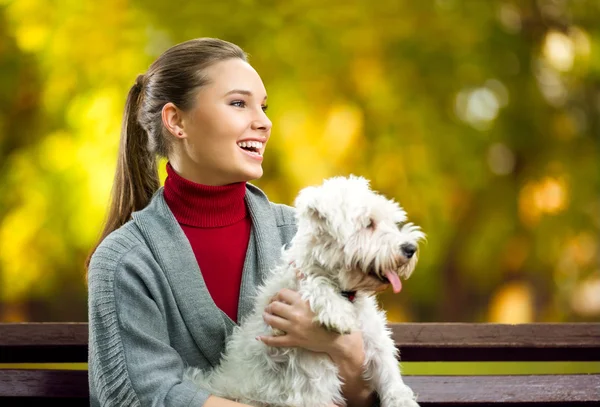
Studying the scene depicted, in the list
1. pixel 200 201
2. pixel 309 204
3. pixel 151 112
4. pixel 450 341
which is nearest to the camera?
pixel 309 204

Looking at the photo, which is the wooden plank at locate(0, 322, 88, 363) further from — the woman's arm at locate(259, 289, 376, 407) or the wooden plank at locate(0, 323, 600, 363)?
the woman's arm at locate(259, 289, 376, 407)

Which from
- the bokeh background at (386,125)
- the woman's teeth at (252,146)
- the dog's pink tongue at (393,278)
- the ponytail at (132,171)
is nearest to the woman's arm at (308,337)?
the dog's pink tongue at (393,278)

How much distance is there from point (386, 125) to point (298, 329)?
555cm

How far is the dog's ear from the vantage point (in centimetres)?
221

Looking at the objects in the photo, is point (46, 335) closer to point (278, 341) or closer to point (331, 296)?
point (278, 341)

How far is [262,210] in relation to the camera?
262cm

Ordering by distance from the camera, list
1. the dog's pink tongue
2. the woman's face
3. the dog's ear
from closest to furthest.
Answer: the dog's pink tongue, the dog's ear, the woman's face

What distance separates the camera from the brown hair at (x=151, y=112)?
8.16ft

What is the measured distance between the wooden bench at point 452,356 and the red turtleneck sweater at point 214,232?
0.76 m

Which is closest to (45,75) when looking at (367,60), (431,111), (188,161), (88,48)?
(88,48)

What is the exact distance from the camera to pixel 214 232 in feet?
8.14

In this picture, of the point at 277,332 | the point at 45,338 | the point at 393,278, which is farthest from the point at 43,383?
the point at 393,278

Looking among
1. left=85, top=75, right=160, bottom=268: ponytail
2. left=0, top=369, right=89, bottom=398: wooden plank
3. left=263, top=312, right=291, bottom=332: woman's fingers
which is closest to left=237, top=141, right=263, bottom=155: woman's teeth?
left=85, top=75, right=160, bottom=268: ponytail

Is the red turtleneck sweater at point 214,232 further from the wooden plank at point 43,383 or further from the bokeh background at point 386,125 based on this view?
the bokeh background at point 386,125
